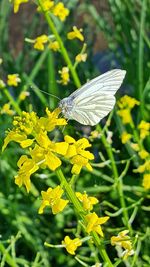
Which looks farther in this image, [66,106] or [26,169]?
[66,106]

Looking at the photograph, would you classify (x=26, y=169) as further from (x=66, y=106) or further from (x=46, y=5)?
(x=46, y=5)

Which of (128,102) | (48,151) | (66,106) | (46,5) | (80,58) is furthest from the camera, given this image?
(128,102)

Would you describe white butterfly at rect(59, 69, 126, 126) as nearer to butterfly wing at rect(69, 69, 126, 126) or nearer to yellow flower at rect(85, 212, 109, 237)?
Result: butterfly wing at rect(69, 69, 126, 126)

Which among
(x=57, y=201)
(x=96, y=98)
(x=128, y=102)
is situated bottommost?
(x=128, y=102)

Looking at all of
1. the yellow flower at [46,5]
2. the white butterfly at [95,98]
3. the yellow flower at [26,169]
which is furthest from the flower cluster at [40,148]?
the yellow flower at [46,5]

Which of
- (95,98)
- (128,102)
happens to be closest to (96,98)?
(95,98)

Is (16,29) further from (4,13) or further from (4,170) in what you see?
(4,170)
